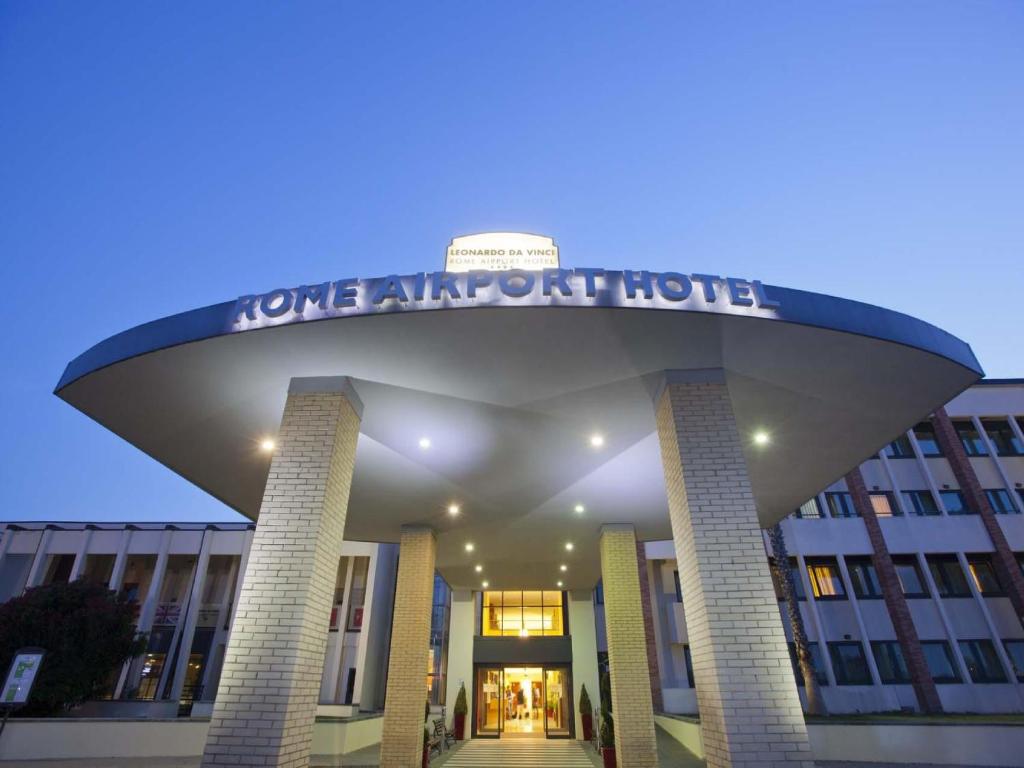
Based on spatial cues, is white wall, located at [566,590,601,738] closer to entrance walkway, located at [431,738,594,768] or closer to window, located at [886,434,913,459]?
entrance walkway, located at [431,738,594,768]

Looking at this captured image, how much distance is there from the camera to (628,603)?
43.2 ft

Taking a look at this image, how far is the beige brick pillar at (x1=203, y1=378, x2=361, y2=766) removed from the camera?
5.87 m

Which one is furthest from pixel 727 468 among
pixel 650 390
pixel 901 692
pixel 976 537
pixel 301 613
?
pixel 976 537

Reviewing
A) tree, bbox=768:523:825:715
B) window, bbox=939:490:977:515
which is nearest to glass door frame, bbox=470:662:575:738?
tree, bbox=768:523:825:715

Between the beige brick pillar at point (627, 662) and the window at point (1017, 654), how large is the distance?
18773 millimetres

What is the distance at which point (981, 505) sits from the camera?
79.3ft

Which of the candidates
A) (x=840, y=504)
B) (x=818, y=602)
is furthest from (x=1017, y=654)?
(x=840, y=504)

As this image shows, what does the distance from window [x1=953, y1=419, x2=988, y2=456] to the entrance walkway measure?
21998 mm

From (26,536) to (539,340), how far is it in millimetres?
34199

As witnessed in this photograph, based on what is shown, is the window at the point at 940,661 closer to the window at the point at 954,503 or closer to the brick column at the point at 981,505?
the brick column at the point at 981,505

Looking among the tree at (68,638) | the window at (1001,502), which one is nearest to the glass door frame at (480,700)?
the tree at (68,638)

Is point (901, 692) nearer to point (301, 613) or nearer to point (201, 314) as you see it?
point (301, 613)

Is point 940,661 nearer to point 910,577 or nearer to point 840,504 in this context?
point 910,577

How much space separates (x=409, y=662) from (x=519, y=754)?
333 inches
